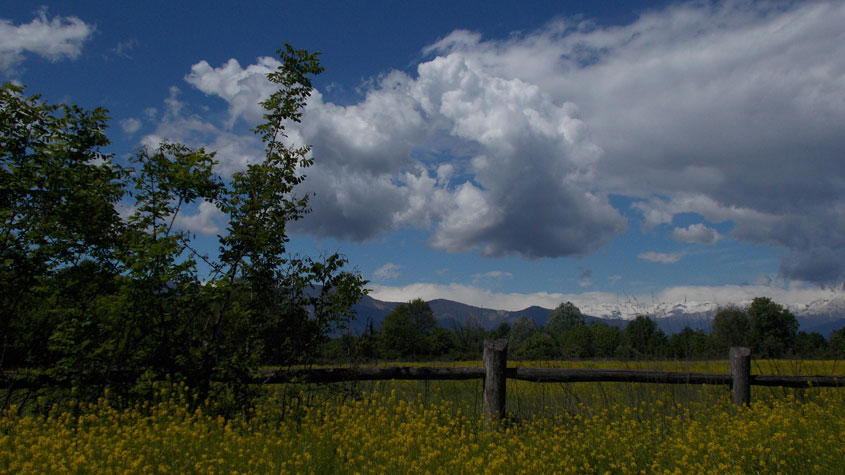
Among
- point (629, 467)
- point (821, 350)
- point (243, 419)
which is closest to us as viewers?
point (629, 467)

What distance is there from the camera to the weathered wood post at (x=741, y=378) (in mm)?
7816

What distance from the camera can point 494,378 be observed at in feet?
23.0

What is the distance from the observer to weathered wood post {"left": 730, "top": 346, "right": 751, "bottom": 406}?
A: 7816mm

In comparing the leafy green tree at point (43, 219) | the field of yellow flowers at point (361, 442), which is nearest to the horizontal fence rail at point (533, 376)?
the field of yellow flowers at point (361, 442)

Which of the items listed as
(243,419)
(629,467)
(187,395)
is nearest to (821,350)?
(629,467)

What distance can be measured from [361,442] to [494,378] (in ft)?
7.71

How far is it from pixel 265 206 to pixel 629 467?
18.4ft

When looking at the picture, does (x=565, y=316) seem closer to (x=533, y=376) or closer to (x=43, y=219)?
(x=533, y=376)

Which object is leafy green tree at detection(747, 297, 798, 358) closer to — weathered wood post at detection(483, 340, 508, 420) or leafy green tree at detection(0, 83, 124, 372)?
weathered wood post at detection(483, 340, 508, 420)

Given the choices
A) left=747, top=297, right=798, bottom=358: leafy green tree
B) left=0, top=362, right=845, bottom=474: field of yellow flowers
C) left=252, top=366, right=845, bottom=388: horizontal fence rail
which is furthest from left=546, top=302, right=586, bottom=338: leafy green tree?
left=0, top=362, right=845, bottom=474: field of yellow flowers

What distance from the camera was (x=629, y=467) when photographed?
4.83 m

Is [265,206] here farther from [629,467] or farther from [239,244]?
[629,467]

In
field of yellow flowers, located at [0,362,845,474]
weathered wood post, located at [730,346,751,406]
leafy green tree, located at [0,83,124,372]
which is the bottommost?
field of yellow flowers, located at [0,362,845,474]

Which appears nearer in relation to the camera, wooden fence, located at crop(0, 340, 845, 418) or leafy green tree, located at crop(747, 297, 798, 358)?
wooden fence, located at crop(0, 340, 845, 418)
